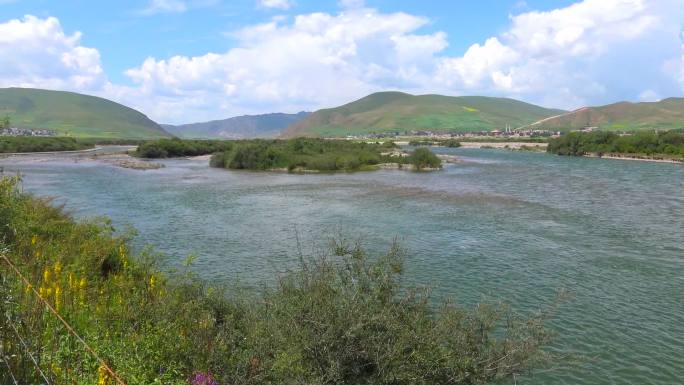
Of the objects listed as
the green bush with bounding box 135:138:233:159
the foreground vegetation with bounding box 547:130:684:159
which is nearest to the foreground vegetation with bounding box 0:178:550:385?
the green bush with bounding box 135:138:233:159

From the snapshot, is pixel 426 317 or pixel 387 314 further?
pixel 426 317

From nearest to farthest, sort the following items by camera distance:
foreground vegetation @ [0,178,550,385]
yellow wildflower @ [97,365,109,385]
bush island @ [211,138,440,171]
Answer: yellow wildflower @ [97,365,109,385] → foreground vegetation @ [0,178,550,385] → bush island @ [211,138,440,171]

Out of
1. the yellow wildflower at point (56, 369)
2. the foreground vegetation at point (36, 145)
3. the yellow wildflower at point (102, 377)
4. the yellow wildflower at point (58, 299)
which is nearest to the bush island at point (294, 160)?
the foreground vegetation at point (36, 145)

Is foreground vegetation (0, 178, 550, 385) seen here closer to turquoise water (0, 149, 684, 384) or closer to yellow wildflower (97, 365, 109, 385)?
yellow wildflower (97, 365, 109, 385)

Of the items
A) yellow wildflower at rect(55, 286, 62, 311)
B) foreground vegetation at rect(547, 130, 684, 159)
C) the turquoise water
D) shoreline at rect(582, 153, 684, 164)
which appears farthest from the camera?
foreground vegetation at rect(547, 130, 684, 159)

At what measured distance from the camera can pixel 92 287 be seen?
14812 mm

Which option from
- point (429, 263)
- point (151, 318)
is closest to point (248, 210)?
point (429, 263)

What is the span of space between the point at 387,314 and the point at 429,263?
14.6 meters

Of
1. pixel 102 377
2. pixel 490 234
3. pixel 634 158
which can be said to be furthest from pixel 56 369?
pixel 634 158

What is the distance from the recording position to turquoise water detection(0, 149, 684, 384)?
16.8 meters

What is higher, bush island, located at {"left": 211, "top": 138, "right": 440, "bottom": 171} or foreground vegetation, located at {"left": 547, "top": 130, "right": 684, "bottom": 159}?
foreground vegetation, located at {"left": 547, "top": 130, "right": 684, "bottom": 159}

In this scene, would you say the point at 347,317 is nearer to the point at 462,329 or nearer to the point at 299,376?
the point at 299,376

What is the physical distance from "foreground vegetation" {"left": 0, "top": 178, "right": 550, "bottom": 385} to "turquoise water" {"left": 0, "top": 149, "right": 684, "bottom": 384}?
420cm

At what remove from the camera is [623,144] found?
110875 mm
